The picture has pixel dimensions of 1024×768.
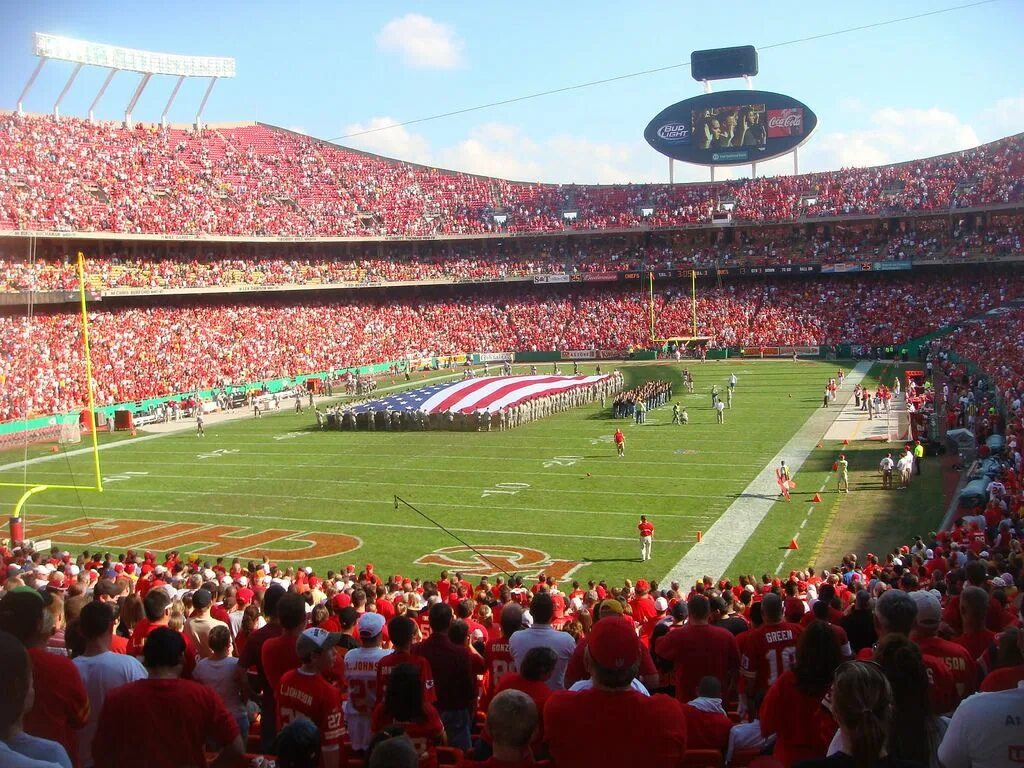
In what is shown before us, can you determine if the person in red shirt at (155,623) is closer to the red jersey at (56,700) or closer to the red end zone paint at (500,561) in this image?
the red jersey at (56,700)

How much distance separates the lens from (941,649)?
5734 millimetres

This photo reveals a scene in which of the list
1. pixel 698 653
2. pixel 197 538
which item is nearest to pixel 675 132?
pixel 197 538

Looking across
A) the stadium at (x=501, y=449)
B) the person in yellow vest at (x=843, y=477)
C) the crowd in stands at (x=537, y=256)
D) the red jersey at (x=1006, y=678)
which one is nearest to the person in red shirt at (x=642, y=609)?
the stadium at (x=501, y=449)

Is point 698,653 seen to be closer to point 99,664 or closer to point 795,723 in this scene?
point 795,723

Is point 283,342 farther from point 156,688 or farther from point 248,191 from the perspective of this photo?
point 156,688

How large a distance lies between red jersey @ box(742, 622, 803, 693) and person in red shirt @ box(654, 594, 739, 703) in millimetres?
106

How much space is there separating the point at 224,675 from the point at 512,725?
3.26 meters

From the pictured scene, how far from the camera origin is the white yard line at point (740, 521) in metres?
18.1

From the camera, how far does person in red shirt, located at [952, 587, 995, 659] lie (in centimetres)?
643

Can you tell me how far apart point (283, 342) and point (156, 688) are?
52.2 metres

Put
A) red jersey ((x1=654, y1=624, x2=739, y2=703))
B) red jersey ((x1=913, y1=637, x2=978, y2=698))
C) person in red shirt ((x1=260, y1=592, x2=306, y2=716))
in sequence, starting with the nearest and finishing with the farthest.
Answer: red jersey ((x1=913, y1=637, x2=978, y2=698))
person in red shirt ((x1=260, y1=592, x2=306, y2=716))
red jersey ((x1=654, y1=624, x2=739, y2=703))

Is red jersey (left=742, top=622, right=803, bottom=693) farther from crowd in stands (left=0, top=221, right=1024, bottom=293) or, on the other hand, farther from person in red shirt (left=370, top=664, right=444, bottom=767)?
crowd in stands (left=0, top=221, right=1024, bottom=293)

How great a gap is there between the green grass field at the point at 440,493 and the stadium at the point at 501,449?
0.17m

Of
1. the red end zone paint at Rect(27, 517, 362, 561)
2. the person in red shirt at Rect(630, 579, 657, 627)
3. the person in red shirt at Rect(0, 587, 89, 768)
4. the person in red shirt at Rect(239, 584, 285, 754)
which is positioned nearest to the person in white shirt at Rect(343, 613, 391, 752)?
the person in red shirt at Rect(239, 584, 285, 754)
